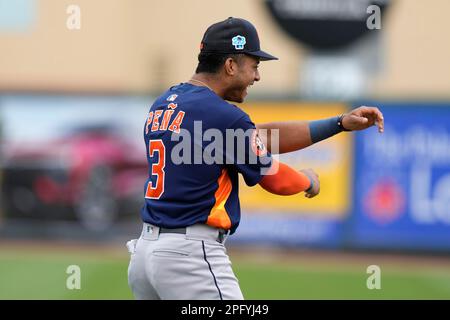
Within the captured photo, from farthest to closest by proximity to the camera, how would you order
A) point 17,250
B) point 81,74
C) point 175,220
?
point 81,74 < point 17,250 < point 175,220

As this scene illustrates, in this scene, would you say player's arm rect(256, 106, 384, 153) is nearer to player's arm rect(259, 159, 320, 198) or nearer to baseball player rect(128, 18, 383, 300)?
baseball player rect(128, 18, 383, 300)

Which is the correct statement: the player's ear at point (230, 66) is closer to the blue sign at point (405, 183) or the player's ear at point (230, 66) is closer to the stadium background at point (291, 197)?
the stadium background at point (291, 197)

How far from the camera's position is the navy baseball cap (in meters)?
4.71

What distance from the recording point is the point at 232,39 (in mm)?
4703

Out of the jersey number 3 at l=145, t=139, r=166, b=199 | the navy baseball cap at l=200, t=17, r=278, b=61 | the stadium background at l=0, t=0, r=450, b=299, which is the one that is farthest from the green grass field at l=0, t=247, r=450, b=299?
the navy baseball cap at l=200, t=17, r=278, b=61

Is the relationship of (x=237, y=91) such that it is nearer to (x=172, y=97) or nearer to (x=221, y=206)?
(x=172, y=97)

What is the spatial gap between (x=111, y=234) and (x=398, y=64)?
10.3m

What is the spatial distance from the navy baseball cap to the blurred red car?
876 cm

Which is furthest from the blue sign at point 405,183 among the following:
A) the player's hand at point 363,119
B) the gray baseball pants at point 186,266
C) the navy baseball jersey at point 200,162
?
the gray baseball pants at point 186,266

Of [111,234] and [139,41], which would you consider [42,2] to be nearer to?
[139,41]

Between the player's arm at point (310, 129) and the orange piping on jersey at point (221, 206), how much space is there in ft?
1.55

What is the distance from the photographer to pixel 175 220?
15.0 feet

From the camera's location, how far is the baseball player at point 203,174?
4.54m
